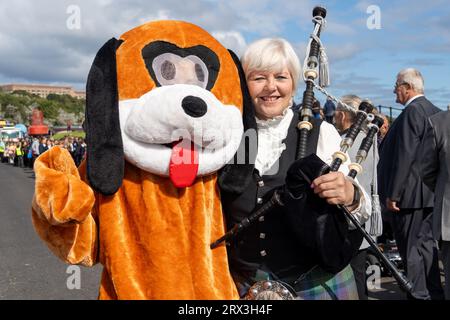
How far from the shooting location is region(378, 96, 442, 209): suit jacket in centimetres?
452

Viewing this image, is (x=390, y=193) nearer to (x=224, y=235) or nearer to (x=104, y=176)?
(x=224, y=235)

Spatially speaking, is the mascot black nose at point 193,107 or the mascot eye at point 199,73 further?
the mascot eye at point 199,73

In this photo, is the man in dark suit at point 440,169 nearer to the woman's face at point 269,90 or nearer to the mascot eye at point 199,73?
the woman's face at point 269,90

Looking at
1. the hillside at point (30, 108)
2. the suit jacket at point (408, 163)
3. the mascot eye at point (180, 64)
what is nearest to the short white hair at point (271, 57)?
the mascot eye at point (180, 64)

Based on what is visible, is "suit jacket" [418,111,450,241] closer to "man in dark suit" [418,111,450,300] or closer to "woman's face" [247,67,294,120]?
"man in dark suit" [418,111,450,300]

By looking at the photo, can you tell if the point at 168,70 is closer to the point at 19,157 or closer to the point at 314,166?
the point at 314,166

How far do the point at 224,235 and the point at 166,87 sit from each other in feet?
1.86

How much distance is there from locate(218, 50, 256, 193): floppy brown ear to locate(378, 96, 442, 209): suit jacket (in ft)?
9.54

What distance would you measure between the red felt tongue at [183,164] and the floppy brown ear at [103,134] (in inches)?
6.9

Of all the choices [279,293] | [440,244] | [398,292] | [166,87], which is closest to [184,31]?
[166,87]

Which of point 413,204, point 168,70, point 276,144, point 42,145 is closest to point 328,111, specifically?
point 413,204

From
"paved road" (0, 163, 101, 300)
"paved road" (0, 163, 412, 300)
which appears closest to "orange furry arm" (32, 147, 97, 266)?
"paved road" (0, 163, 101, 300)

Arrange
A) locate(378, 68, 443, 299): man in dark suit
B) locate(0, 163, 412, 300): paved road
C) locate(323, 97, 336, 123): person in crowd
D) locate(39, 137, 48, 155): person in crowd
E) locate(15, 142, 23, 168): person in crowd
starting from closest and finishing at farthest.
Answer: locate(378, 68, 443, 299): man in dark suit < locate(0, 163, 412, 300): paved road < locate(323, 97, 336, 123): person in crowd < locate(39, 137, 48, 155): person in crowd < locate(15, 142, 23, 168): person in crowd

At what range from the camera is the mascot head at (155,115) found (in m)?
1.74
